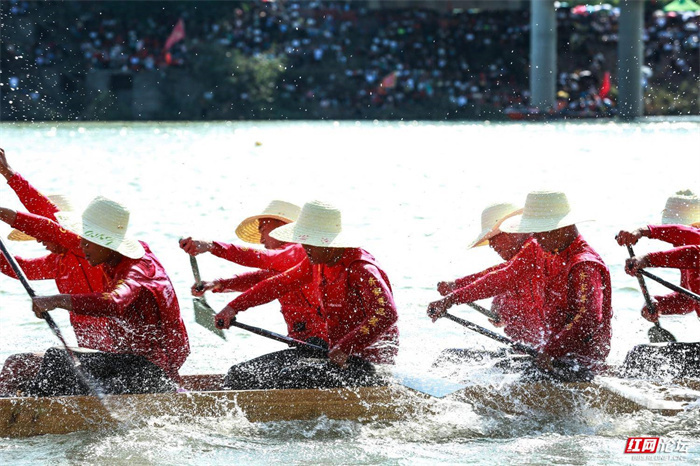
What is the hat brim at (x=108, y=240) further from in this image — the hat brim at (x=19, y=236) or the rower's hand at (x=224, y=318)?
the hat brim at (x=19, y=236)

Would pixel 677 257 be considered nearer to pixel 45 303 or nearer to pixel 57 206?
pixel 45 303

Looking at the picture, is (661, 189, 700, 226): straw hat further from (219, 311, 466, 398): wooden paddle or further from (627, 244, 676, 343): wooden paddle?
(219, 311, 466, 398): wooden paddle

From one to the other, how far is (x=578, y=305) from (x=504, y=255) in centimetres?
85

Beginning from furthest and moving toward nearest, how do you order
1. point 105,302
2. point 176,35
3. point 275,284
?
point 176,35 → point 275,284 → point 105,302

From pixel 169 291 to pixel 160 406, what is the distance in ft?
2.02

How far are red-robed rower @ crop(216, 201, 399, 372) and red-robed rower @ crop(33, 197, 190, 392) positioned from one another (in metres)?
0.32

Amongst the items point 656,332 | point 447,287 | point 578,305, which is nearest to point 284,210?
point 447,287

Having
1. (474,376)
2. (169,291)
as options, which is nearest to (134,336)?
(169,291)

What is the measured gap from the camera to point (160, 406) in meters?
5.86

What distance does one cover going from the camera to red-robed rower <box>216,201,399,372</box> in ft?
18.5

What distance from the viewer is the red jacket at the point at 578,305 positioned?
221 inches

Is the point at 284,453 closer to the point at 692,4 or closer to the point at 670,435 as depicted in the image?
the point at 670,435

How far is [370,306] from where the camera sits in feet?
18.5

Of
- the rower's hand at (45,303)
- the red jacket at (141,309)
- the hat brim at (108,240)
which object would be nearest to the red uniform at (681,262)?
the red jacket at (141,309)
